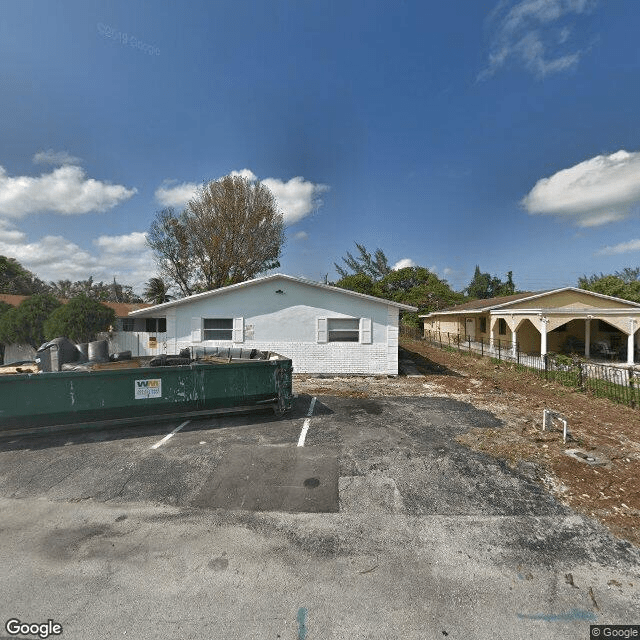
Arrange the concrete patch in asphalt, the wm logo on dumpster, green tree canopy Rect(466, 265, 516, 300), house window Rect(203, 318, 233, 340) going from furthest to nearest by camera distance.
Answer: green tree canopy Rect(466, 265, 516, 300) < house window Rect(203, 318, 233, 340) < the wm logo on dumpster < the concrete patch in asphalt

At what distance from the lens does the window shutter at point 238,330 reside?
41.3 ft

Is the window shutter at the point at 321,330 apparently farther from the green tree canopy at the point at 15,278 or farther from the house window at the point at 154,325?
the green tree canopy at the point at 15,278

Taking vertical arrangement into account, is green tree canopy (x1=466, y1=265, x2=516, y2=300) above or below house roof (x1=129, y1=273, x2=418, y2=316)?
above

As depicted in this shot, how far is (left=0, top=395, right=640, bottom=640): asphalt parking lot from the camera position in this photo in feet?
7.90

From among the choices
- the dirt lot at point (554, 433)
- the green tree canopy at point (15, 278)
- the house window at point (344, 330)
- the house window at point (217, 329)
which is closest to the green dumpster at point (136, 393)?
the dirt lot at point (554, 433)

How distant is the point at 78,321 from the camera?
537 inches

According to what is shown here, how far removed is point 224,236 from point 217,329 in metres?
15.1

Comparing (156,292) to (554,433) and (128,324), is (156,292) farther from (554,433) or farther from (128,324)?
(554,433)

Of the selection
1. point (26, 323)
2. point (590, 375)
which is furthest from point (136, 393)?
point (590, 375)

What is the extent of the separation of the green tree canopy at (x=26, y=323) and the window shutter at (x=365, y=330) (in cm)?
1447

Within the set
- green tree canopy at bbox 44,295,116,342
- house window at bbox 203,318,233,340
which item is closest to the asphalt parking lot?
house window at bbox 203,318,233,340

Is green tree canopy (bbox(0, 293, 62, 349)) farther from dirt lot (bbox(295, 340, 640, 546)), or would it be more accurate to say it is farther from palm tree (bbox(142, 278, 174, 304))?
palm tree (bbox(142, 278, 174, 304))

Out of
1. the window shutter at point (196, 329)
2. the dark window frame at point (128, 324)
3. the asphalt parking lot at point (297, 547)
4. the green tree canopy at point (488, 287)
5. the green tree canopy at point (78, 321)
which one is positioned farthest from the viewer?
the green tree canopy at point (488, 287)

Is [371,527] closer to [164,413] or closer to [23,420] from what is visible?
[164,413]
